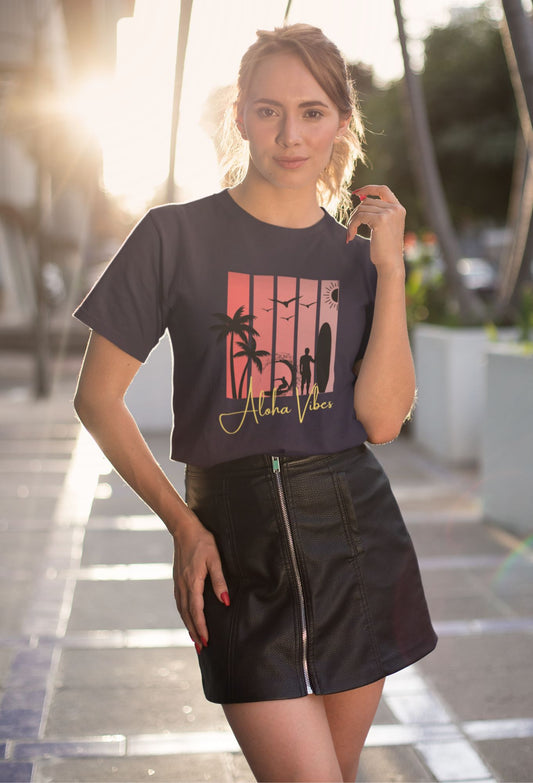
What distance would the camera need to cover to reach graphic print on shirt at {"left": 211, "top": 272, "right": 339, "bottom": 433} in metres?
1.91

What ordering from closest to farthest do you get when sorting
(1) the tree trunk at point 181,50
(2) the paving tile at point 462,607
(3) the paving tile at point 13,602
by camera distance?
(1) the tree trunk at point 181,50 → (3) the paving tile at point 13,602 → (2) the paving tile at point 462,607

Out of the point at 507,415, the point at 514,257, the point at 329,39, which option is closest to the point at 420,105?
the point at 514,257

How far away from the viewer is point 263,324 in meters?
1.93

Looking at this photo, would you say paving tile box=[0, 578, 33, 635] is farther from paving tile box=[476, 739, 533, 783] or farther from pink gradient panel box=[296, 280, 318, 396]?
pink gradient panel box=[296, 280, 318, 396]

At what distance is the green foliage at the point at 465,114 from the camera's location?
27094 millimetres

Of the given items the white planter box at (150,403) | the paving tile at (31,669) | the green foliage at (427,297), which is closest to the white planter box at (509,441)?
the paving tile at (31,669)

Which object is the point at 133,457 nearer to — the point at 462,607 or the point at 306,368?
the point at 306,368

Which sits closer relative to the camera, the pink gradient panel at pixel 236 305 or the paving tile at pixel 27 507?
the pink gradient panel at pixel 236 305

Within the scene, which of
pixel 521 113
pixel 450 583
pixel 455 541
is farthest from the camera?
pixel 455 541

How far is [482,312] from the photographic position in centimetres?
998

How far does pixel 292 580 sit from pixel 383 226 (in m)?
0.68

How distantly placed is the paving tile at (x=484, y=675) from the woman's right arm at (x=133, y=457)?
215 cm

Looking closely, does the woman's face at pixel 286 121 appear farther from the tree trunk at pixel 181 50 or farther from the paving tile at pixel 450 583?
the paving tile at pixel 450 583

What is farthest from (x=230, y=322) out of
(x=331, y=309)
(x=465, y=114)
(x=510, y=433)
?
(x=465, y=114)
